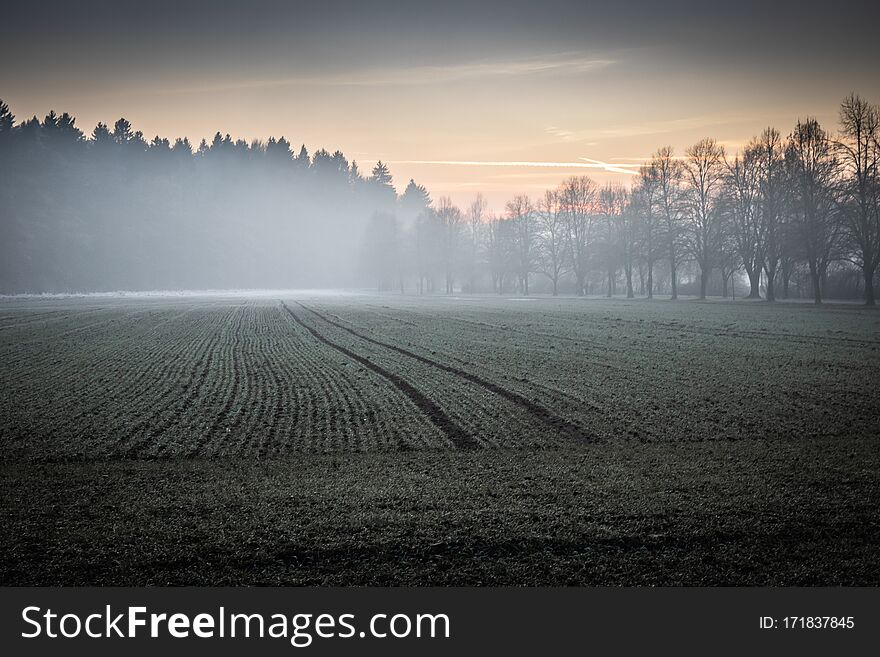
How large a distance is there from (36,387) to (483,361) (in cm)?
1324

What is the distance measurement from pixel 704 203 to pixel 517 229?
37641 mm

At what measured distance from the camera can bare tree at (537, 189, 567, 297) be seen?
3792 inches

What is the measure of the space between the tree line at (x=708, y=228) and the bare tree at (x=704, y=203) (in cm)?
14

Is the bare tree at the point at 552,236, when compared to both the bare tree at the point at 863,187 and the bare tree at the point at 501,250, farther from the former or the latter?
the bare tree at the point at 863,187

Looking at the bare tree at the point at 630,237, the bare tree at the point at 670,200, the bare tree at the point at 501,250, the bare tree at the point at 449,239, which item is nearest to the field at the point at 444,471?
the bare tree at the point at 670,200

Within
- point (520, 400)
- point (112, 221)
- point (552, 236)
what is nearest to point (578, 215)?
point (552, 236)

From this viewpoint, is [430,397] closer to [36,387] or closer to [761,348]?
[36,387]

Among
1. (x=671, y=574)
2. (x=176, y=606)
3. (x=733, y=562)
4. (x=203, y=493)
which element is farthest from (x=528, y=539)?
(x=203, y=493)

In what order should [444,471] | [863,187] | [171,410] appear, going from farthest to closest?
1. [863,187]
2. [171,410]
3. [444,471]

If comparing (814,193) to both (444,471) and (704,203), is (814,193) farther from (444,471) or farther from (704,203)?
(444,471)

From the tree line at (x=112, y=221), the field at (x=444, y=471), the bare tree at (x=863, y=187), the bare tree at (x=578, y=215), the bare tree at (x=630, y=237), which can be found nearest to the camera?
the field at (x=444, y=471)

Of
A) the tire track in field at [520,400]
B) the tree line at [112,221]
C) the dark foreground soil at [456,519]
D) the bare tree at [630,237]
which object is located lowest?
the dark foreground soil at [456,519]

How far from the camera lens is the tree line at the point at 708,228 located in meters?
52.9

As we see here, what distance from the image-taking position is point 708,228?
221 feet
